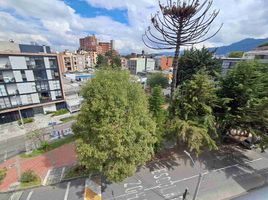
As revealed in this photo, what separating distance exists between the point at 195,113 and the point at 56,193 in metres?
14.9

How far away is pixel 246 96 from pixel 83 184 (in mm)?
17910

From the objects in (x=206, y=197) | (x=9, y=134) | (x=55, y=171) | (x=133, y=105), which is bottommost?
(x=9, y=134)

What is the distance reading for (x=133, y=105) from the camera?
40.2ft

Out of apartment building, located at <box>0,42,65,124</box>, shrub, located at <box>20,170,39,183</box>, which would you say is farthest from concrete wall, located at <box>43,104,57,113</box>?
shrub, located at <box>20,170,39,183</box>

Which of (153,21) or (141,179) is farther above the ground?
(153,21)

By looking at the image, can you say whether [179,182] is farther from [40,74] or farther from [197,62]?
[40,74]

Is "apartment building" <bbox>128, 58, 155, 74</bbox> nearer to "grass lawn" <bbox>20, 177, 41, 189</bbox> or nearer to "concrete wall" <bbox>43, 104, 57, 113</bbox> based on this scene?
→ "concrete wall" <bbox>43, 104, 57, 113</bbox>

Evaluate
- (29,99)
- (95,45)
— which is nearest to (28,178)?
(29,99)

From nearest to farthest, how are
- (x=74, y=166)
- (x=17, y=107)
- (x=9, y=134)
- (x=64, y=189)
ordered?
1. (x=64, y=189)
2. (x=74, y=166)
3. (x=9, y=134)
4. (x=17, y=107)

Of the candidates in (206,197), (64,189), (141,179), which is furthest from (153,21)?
(64,189)

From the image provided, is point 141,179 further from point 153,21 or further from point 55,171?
point 153,21

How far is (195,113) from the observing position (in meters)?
15.7

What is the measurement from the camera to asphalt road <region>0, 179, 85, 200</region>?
44.8ft

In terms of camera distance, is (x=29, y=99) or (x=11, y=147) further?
(x=29, y=99)
